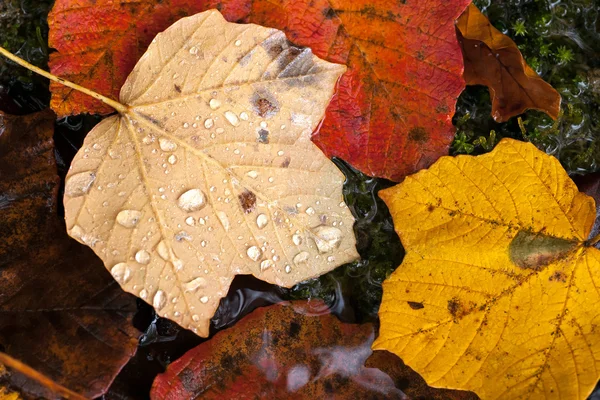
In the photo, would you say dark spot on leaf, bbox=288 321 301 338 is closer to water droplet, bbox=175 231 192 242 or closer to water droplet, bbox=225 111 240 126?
water droplet, bbox=175 231 192 242

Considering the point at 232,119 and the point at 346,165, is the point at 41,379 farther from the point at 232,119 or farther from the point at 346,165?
the point at 346,165

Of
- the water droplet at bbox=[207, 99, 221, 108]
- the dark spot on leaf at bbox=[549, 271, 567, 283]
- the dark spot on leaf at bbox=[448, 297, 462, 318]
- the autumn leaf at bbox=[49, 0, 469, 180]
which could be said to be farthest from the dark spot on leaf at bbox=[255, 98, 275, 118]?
the dark spot on leaf at bbox=[549, 271, 567, 283]

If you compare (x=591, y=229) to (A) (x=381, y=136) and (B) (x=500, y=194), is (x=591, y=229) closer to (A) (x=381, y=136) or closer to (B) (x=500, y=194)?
(B) (x=500, y=194)

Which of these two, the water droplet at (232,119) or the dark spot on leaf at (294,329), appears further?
the dark spot on leaf at (294,329)

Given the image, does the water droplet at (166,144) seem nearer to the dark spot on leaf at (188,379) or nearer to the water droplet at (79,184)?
the water droplet at (79,184)

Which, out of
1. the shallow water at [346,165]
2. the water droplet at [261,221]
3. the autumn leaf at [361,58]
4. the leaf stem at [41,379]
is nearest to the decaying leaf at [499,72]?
the shallow water at [346,165]

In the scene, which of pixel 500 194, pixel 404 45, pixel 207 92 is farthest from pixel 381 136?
pixel 207 92

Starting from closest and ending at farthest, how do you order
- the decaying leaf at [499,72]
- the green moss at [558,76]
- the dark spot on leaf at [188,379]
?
1. the dark spot on leaf at [188,379]
2. the decaying leaf at [499,72]
3. the green moss at [558,76]
